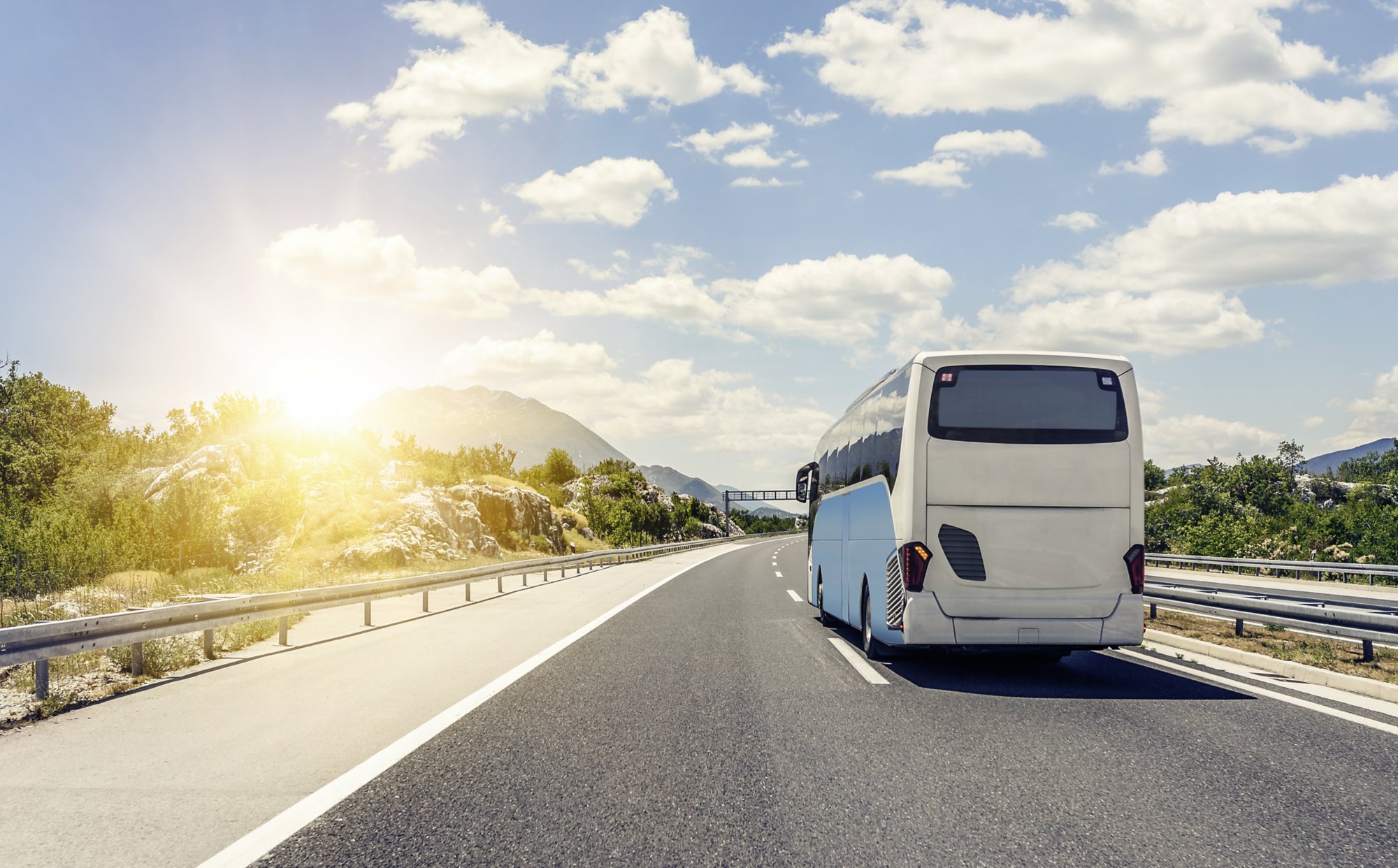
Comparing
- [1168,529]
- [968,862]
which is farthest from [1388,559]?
[968,862]

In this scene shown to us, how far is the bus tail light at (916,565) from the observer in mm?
8312

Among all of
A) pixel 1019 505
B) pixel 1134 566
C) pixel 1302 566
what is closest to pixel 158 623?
pixel 1019 505

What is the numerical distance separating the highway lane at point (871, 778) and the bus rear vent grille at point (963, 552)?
1077 mm

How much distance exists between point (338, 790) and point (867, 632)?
6567 millimetres

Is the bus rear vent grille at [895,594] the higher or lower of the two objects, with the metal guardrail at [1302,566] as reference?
higher

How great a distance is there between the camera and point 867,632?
1000 centimetres

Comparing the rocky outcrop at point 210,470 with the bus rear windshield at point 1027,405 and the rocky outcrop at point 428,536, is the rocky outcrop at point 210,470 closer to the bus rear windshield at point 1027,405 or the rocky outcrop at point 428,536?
the rocky outcrop at point 428,536

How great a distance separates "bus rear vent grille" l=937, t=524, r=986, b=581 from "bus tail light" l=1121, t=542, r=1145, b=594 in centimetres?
139

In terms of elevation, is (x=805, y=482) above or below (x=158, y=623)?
above

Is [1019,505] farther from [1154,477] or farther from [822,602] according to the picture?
[1154,477]

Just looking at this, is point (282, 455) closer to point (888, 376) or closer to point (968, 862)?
point (888, 376)

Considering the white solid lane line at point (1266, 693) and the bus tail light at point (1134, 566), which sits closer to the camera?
the white solid lane line at point (1266, 693)

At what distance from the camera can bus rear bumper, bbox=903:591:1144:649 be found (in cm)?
825

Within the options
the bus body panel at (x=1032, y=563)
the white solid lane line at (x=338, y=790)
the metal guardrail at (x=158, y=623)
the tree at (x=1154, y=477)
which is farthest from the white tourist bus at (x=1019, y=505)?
the tree at (x=1154, y=477)
